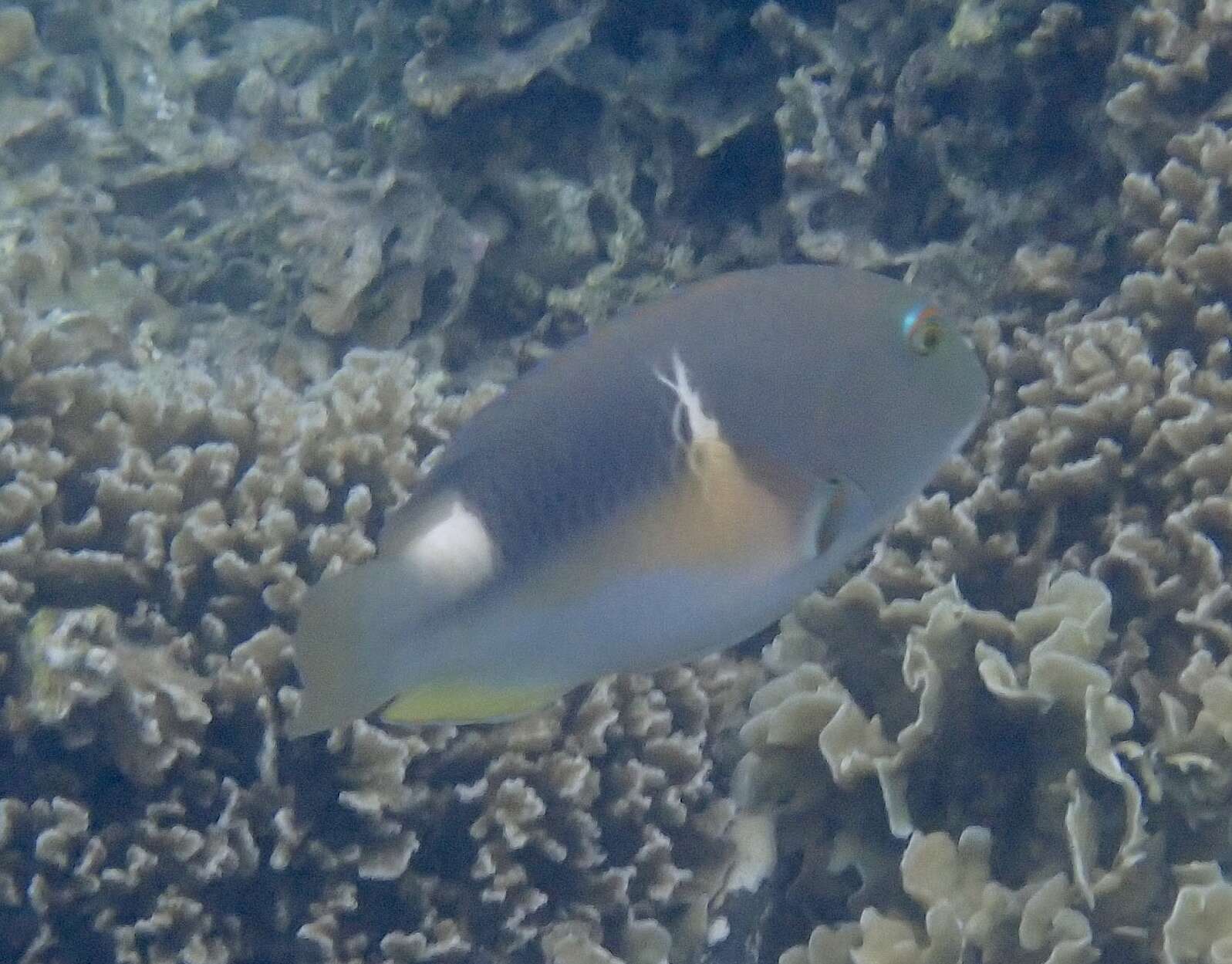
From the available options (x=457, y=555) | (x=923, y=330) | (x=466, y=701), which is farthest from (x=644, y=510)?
(x=923, y=330)

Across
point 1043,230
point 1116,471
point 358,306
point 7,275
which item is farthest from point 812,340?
point 7,275

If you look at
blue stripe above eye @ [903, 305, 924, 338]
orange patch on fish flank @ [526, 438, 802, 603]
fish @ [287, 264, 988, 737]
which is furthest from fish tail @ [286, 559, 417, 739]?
blue stripe above eye @ [903, 305, 924, 338]

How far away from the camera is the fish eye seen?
5.69 ft

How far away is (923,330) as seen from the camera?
174cm

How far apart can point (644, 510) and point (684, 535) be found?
0.23 ft

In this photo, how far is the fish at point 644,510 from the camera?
170 centimetres

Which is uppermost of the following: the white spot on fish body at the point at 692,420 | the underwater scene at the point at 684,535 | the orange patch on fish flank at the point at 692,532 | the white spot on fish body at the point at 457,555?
the white spot on fish body at the point at 692,420

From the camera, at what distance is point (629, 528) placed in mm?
1703

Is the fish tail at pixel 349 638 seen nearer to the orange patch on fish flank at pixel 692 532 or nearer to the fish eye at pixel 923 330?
the orange patch on fish flank at pixel 692 532

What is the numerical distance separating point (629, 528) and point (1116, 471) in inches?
107

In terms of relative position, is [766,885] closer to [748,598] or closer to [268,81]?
[748,598]

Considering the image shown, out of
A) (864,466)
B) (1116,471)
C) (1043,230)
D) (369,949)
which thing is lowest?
(369,949)

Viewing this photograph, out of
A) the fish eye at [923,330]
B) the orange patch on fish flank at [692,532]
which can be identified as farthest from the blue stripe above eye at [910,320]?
the orange patch on fish flank at [692,532]

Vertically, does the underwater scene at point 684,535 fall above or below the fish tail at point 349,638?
below
